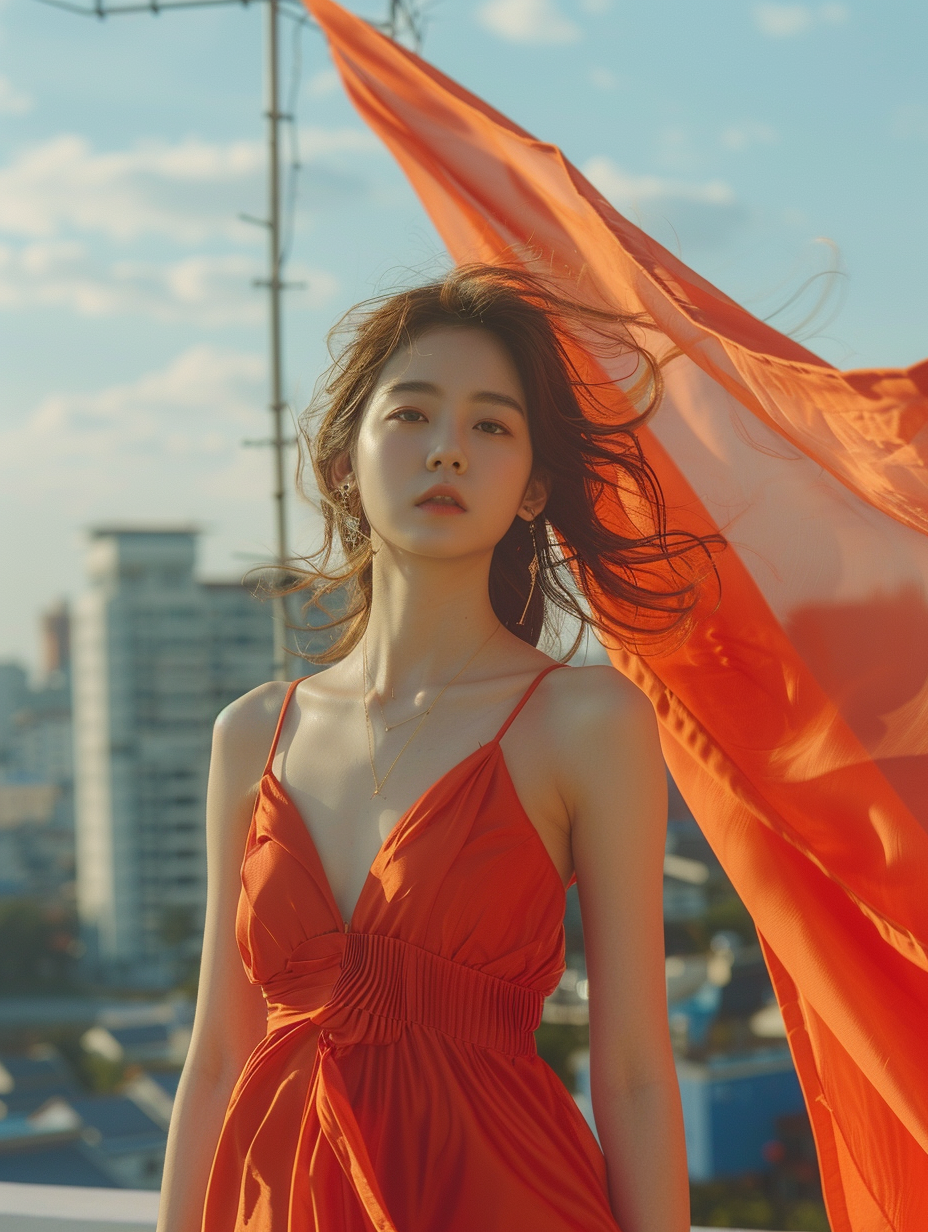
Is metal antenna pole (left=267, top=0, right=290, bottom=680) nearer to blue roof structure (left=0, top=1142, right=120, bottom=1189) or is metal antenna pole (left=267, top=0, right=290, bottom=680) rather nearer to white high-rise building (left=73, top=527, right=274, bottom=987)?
blue roof structure (left=0, top=1142, right=120, bottom=1189)

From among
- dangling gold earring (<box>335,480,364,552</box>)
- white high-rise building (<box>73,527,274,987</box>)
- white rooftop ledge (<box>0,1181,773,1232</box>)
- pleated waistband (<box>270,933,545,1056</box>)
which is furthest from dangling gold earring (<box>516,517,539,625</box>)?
white high-rise building (<box>73,527,274,987</box>)

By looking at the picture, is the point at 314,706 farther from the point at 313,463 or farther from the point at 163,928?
the point at 163,928

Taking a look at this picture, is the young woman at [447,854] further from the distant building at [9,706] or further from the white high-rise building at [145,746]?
the distant building at [9,706]

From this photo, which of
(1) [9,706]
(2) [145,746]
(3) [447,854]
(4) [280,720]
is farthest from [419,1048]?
(1) [9,706]

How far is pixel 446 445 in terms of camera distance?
1.47 metres

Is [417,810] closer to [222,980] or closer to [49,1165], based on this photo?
[222,980]

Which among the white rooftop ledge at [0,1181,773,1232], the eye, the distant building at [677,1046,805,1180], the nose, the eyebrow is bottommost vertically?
the distant building at [677,1046,805,1180]

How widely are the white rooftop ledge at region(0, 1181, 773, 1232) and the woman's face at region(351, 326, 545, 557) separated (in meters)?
1.30

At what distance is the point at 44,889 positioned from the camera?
48.1 meters

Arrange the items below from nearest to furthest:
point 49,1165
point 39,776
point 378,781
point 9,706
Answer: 1. point 378,781
2. point 49,1165
3. point 9,706
4. point 39,776

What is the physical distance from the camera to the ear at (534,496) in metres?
1.62

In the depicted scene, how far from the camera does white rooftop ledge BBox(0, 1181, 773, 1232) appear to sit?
220cm

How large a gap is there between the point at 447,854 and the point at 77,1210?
4.29 ft

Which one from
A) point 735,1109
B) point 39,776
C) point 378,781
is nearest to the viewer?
point 378,781
